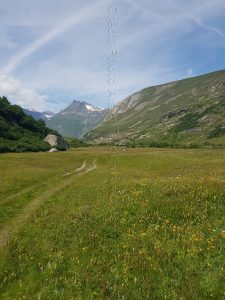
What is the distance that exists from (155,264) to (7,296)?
5.17m

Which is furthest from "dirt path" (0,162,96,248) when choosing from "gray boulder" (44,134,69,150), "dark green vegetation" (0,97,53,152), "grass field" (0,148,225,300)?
"gray boulder" (44,134,69,150)

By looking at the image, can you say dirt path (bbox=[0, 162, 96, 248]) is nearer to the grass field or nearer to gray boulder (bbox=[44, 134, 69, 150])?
the grass field

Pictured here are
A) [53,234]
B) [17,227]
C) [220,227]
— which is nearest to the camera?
[220,227]

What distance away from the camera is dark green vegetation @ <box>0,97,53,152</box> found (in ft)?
302

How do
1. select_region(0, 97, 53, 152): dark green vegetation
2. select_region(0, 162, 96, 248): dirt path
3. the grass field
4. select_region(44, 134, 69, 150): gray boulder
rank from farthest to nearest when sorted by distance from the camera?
1. select_region(44, 134, 69, 150): gray boulder
2. select_region(0, 97, 53, 152): dark green vegetation
3. select_region(0, 162, 96, 248): dirt path
4. the grass field

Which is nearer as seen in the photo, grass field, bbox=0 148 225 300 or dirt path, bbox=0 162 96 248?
grass field, bbox=0 148 225 300

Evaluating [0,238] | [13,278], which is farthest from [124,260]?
[0,238]

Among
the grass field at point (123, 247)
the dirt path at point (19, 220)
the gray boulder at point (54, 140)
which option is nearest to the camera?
the grass field at point (123, 247)

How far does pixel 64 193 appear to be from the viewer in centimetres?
3381

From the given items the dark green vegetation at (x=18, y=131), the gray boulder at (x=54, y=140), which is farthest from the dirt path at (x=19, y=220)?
the gray boulder at (x=54, y=140)

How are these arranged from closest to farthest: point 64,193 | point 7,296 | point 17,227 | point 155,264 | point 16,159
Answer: point 7,296 → point 155,264 → point 17,227 → point 64,193 → point 16,159

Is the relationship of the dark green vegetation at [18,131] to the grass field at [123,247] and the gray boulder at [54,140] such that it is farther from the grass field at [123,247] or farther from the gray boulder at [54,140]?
the grass field at [123,247]

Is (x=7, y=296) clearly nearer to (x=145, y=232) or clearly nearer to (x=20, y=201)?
(x=145, y=232)

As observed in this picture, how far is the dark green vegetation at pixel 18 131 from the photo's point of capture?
3620 inches
